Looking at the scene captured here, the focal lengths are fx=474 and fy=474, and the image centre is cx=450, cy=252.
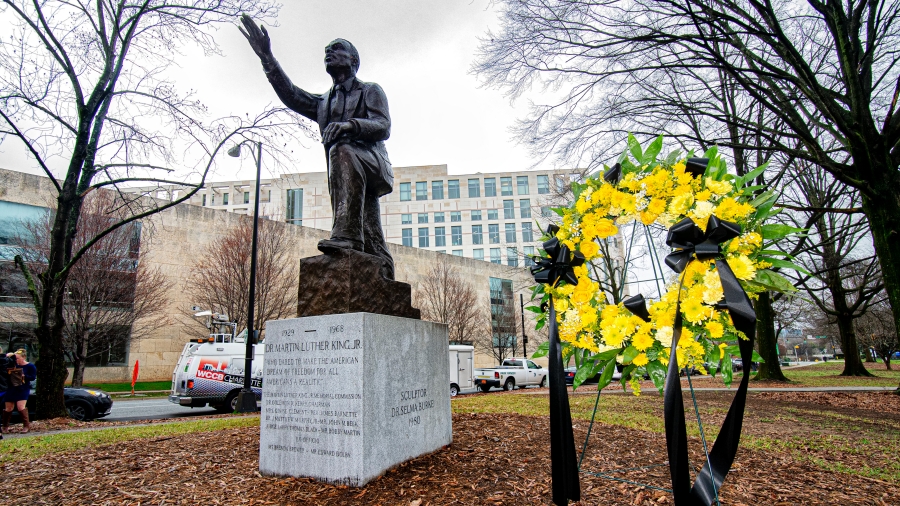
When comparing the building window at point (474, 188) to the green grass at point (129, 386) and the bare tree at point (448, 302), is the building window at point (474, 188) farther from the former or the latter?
the green grass at point (129, 386)

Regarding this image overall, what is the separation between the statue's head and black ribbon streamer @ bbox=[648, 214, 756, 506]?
4774mm

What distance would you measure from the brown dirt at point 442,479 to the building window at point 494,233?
53741 mm

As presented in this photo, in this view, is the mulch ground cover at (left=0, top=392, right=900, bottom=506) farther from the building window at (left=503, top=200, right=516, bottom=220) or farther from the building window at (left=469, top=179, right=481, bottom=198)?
the building window at (left=469, top=179, right=481, bottom=198)

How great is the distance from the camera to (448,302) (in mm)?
35625

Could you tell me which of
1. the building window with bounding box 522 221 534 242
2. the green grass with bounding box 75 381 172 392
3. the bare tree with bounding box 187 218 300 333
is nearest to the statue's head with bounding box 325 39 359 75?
the bare tree with bounding box 187 218 300 333

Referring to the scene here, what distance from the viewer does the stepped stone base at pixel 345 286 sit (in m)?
4.87

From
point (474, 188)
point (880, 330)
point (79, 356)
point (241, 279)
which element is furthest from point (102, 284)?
point (880, 330)

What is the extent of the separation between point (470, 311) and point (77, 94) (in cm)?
2973

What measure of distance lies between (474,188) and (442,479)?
2268 inches

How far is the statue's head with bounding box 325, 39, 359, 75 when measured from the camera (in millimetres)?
5828

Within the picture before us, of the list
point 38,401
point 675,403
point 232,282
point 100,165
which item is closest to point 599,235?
point 675,403

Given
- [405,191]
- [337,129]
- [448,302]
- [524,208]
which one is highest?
[405,191]

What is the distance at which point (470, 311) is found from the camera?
3828 centimetres

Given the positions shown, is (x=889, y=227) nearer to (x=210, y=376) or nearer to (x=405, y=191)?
(x=210, y=376)
